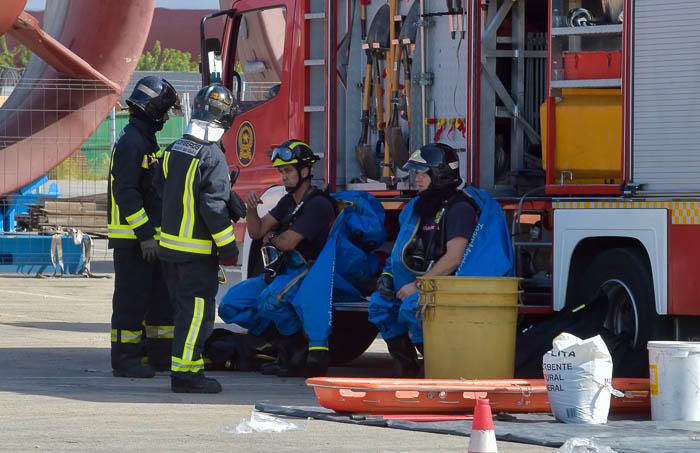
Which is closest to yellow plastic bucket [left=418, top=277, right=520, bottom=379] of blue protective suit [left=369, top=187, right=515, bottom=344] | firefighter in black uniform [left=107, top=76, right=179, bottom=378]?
blue protective suit [left=369, top=187, right=515, bottom=344]

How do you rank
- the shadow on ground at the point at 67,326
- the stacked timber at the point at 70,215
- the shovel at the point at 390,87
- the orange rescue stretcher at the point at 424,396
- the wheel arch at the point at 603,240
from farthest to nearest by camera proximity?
the stacked timber at the point at 70,215 < the shadow on ground at the point at 67,326 < the shovel at the point at 390,87 < the wheel arch at the point at 603,240 < the orange rescue stretcher at the point at 424,396

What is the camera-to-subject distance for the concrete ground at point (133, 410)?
656 centimetres

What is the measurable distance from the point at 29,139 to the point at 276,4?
35.6 feet

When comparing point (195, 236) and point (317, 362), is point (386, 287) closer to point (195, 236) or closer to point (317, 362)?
point (317, 362)

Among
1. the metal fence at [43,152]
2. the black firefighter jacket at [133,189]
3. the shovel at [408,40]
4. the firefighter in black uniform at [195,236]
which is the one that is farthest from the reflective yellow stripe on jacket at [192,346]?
A: the metal fence at [43,152]

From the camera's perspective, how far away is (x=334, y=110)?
11.2 m

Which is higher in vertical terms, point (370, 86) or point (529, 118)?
point (370, 86)

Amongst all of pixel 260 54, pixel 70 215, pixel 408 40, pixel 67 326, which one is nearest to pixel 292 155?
pixel 408 40

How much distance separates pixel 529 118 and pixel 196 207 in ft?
9.01

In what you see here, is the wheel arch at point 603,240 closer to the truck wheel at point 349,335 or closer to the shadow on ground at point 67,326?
the truck wheel at point 349,335

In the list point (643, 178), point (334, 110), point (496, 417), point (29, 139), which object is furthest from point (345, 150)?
point (29, 139)

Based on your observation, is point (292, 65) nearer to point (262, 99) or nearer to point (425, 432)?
point (262, 99)

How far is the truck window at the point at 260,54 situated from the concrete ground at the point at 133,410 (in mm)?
2329

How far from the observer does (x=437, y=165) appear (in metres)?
9.47
